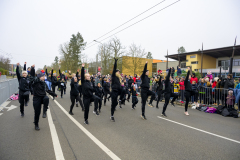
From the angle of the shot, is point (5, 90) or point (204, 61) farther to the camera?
point (204, 61)

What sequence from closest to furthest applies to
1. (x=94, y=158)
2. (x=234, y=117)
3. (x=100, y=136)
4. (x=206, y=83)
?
(x=94, y=158) → (x=100, y=136) → (x=234, y=117) → (x=206, y=83)

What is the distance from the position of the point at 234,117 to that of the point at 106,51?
3081cm

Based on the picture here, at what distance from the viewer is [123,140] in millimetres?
4320

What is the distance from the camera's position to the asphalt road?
139 inches

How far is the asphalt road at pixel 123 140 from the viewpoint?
353cm

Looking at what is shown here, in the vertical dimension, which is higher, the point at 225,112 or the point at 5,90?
the point at 5,90

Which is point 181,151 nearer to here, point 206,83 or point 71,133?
point 71,133

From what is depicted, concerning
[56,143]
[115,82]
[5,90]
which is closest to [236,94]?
[115,82]

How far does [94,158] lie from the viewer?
3316 millimetres

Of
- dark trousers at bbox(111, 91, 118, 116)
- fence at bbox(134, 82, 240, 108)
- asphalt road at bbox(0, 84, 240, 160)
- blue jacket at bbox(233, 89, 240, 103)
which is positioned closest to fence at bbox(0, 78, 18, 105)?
asphalt road at bbox(0, 84, 240, 160)

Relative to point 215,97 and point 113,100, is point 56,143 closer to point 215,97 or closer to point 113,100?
point 113,100

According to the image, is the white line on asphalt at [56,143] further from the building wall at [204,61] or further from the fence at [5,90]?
the building wall at [204,61]

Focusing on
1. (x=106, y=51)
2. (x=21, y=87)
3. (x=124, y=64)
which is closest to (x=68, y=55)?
(x=106, y=51)

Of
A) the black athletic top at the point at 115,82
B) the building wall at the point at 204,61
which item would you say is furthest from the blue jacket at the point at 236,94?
the building wall at the point at 204,61
